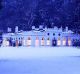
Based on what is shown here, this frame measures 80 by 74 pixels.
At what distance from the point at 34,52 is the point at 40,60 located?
0.09 m

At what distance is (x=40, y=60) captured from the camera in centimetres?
183

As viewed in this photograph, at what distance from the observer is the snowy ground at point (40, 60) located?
1.69m

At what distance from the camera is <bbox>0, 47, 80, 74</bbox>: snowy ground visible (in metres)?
1.69

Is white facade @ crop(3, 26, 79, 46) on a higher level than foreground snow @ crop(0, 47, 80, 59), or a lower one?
higher

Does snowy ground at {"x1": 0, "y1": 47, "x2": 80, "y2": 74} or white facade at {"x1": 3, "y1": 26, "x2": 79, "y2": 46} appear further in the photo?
white facade at {"x1": 3, "y1": 26, "x2": 79, "y2": 46}

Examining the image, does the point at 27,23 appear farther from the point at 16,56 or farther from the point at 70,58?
the point at 70,58

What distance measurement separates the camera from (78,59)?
1.87 m

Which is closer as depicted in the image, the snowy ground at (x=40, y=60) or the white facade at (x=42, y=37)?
the snowy ground at (x=40, y=60)

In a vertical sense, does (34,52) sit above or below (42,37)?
below

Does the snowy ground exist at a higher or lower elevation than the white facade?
lower

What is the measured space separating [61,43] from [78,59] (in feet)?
0.58

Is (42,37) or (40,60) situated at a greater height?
(42,37)

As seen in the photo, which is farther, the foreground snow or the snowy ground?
the foreground snow

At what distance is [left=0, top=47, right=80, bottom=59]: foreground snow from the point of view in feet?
6.08
